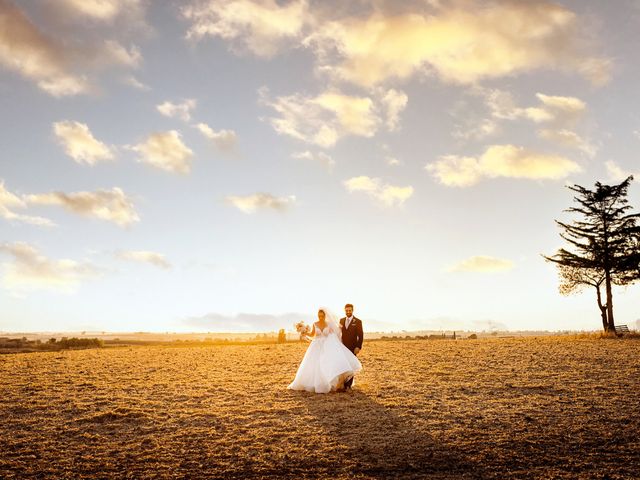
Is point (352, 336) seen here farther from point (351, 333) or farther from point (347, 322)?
point (347, 322)

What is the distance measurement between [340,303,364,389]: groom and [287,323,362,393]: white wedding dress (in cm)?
32

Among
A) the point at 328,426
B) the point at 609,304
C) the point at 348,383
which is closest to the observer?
the point at 328,426

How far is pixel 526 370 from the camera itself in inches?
829

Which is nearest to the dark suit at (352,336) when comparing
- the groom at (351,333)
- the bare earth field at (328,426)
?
the groom at (351,333)

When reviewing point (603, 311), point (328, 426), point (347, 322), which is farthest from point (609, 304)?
point (328, 426)

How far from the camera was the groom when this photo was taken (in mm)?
16359

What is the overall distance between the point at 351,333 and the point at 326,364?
4.40 ft

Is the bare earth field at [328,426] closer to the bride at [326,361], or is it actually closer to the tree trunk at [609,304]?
the bride at [326,361]

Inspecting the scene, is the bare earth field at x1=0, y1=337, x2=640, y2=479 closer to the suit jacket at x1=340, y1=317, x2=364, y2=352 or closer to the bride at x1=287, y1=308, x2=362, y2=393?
the bride at x1=287, y1=308, x2=362, y2=393

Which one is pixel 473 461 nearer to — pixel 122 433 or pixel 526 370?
pixel 122 433

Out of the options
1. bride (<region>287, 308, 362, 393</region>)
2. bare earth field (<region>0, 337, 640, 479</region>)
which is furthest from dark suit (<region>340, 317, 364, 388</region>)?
bare earth field (<region>0, 337, 640, 479</region>)

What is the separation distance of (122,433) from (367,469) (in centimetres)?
595

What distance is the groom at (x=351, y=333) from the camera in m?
16.4

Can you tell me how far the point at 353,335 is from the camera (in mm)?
16375
